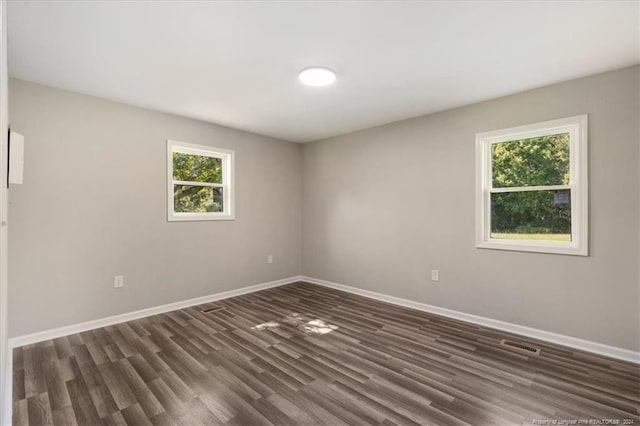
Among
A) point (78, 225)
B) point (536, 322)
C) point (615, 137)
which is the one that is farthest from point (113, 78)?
point (536, 322)

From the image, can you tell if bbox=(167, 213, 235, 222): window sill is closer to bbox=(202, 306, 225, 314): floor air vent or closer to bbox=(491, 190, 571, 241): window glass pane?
bbox=(202, 306, 225, 314): floor air vent

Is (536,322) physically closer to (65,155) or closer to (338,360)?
(338,360)

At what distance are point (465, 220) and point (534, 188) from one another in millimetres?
733

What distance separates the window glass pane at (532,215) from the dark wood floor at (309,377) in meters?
1.06

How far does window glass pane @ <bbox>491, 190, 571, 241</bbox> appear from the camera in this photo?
9.48 ft

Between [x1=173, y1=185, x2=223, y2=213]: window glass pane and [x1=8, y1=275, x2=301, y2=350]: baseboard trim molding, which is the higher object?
[x1=173, y1=185, x2=223, y2=213]: window glass pane

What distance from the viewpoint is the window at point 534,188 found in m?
2.77

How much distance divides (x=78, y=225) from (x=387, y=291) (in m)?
3.75

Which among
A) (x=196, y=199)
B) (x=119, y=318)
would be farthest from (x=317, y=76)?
(x=119, y=318)

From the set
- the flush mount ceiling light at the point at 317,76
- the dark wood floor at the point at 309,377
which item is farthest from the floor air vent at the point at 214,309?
the flush mount ceiling light at the point at 317,76

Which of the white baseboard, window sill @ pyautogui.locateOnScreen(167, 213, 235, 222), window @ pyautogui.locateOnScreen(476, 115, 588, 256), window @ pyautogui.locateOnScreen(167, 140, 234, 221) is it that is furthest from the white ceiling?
the white baseboard

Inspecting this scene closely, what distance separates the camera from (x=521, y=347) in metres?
2.73

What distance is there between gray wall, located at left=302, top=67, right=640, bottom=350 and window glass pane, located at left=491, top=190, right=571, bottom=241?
0.71ft

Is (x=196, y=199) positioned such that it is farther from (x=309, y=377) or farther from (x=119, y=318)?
(x=309, y=377)
